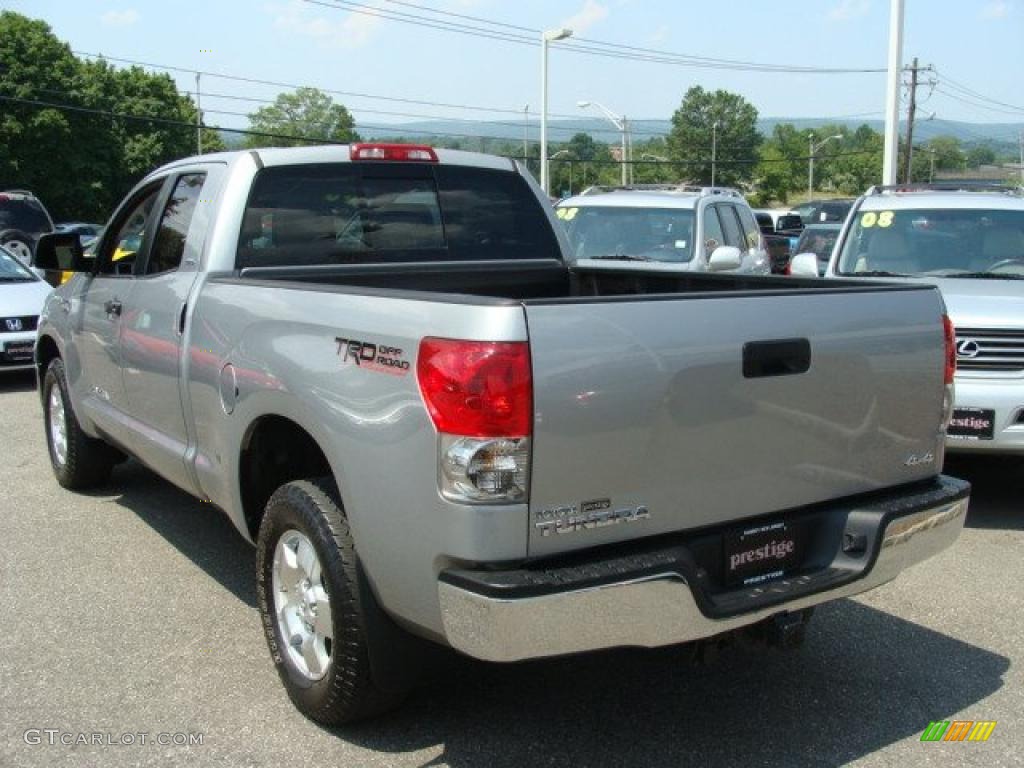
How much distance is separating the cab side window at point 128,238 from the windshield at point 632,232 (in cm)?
527

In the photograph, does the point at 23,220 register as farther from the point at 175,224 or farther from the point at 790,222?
the point at 790,222

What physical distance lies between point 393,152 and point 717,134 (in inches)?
4639

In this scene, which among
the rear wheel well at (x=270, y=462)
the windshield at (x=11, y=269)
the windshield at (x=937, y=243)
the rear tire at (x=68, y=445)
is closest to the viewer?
the rear wheel well at (x=270, y=462)

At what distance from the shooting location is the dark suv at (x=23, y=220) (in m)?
18.5

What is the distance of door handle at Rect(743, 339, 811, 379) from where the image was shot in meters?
3.18

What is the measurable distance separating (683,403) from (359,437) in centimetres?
99

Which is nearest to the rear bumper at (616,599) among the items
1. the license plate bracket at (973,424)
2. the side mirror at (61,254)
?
the license plate bracket at (973,424)

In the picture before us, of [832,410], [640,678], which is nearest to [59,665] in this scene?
[640,678]

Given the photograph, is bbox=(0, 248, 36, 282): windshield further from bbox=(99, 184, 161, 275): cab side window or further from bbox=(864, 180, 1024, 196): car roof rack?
bbox=(864, 180, 1024, 196): car roof rack

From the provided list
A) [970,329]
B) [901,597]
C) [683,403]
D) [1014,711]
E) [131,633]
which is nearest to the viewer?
[683,403]

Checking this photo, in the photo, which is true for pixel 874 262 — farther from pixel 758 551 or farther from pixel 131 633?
pixel 131 633

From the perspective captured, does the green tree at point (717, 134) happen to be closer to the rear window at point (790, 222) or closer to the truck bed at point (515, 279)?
the rear window at point (790, 222)

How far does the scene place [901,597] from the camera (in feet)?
16.4

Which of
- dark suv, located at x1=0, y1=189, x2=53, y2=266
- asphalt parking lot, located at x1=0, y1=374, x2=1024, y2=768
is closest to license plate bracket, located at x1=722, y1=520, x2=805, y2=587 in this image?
asphalt parking lot, located at x1=0, y1=374, x2=1024, y2=768
